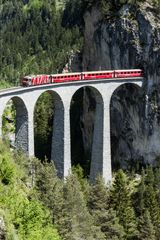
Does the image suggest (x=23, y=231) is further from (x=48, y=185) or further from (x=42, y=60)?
(x=42, y=60)

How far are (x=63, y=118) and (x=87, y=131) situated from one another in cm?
2468

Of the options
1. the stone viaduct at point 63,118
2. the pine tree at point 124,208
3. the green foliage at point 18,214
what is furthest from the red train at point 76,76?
the green foliage at point 18,214

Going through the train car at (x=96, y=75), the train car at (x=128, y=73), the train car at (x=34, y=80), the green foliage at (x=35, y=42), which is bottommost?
the train car at (x=34, y=80)

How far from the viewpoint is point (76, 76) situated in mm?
67375

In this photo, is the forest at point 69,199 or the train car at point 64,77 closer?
the forest at point 69,199

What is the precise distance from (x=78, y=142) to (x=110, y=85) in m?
25.3

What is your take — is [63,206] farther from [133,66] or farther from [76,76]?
[133,66]

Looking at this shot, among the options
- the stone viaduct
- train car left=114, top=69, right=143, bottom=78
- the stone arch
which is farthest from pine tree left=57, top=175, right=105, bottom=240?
train car left=114, top=69, right=143, bottom=78

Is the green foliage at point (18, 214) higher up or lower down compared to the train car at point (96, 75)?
lower down

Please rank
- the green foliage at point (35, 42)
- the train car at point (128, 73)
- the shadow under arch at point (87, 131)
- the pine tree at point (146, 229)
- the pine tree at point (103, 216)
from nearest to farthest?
the pine tree at point (103, 216) < the pine tree at point (146, 229) < the shadow under arch at point (87, 131) < the train car at point (128, 73) < the green foliage at point (35, 42)

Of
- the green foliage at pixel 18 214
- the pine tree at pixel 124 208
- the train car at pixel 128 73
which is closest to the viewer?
the green foliage at pixel 18 214

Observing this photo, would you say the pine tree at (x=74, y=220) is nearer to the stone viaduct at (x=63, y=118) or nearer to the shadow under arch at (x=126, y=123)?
the stone viaduct at (x=63, y=118)

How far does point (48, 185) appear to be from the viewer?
130ft

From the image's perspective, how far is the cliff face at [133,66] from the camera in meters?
75.3
